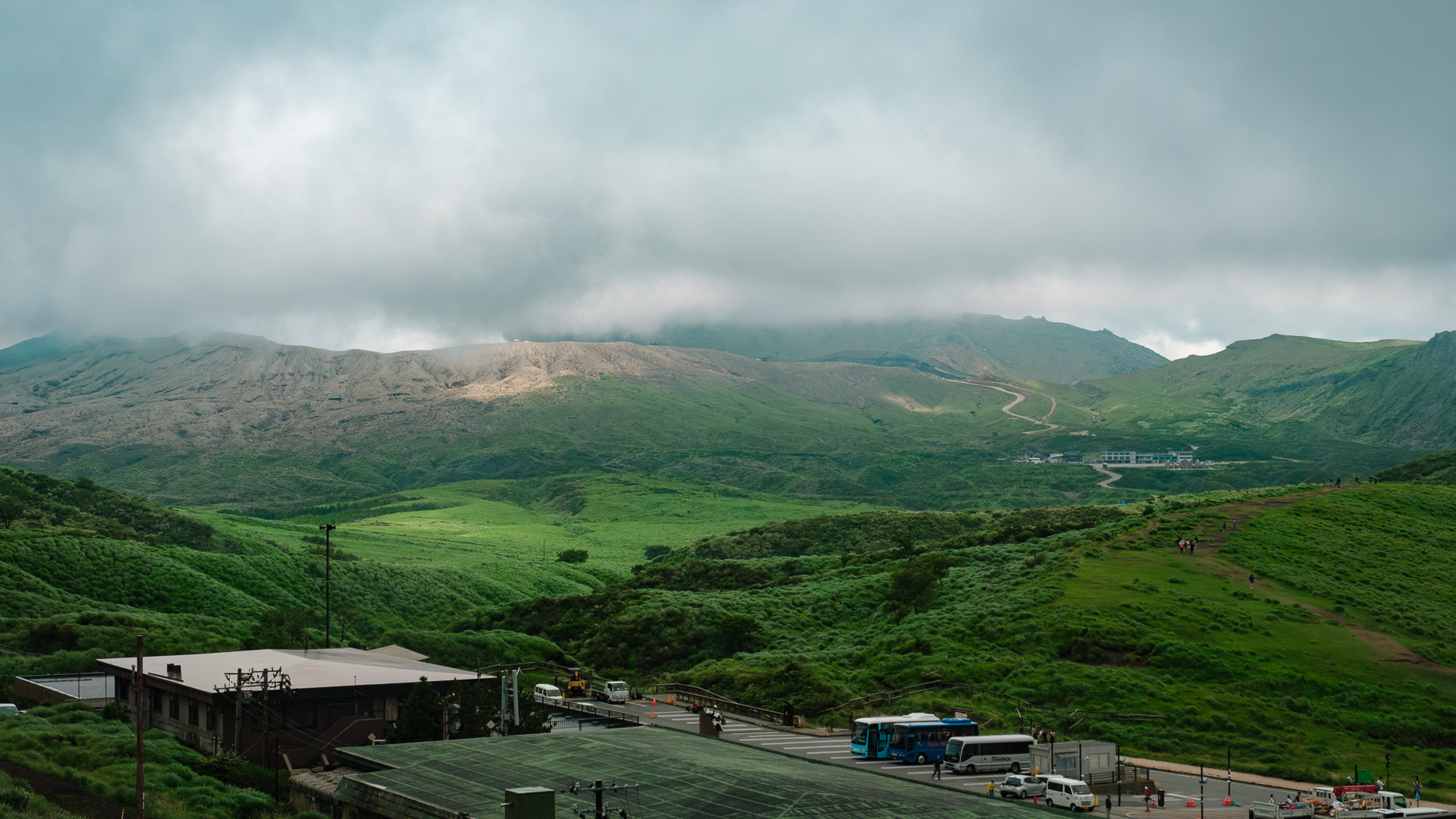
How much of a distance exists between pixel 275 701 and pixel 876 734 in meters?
21.8

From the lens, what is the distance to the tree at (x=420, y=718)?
36875mm

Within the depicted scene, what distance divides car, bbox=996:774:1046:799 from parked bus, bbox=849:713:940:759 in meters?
5.80

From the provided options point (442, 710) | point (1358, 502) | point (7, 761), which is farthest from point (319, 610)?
point (1358, 502)

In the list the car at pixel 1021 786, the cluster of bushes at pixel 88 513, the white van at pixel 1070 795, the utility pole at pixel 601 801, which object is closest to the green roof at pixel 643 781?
the utility pole at pixel 601 801

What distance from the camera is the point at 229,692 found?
3622cm

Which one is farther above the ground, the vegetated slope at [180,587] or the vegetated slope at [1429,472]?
the vegetated slope at [1429,472]

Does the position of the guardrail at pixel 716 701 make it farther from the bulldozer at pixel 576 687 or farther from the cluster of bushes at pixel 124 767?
the cluster of bushes at pixel 124 767

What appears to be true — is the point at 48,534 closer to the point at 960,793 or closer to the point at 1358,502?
the point at 960,793

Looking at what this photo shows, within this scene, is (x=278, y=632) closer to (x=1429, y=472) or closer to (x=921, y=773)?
(x=921, y=773)

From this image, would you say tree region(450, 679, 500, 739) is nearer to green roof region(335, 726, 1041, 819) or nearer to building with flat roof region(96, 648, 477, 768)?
building with flat roof region(96, 648, 477, 768)

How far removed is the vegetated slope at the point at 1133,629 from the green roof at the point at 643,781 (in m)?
20.5

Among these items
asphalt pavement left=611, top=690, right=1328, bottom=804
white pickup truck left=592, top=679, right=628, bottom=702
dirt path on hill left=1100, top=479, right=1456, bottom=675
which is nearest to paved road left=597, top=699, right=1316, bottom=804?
asphalt pavement left=611, top=690, right=1328, bottom=804

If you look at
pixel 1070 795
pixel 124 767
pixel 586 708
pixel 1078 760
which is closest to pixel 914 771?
pixel 1078 760

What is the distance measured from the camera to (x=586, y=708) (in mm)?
48219
